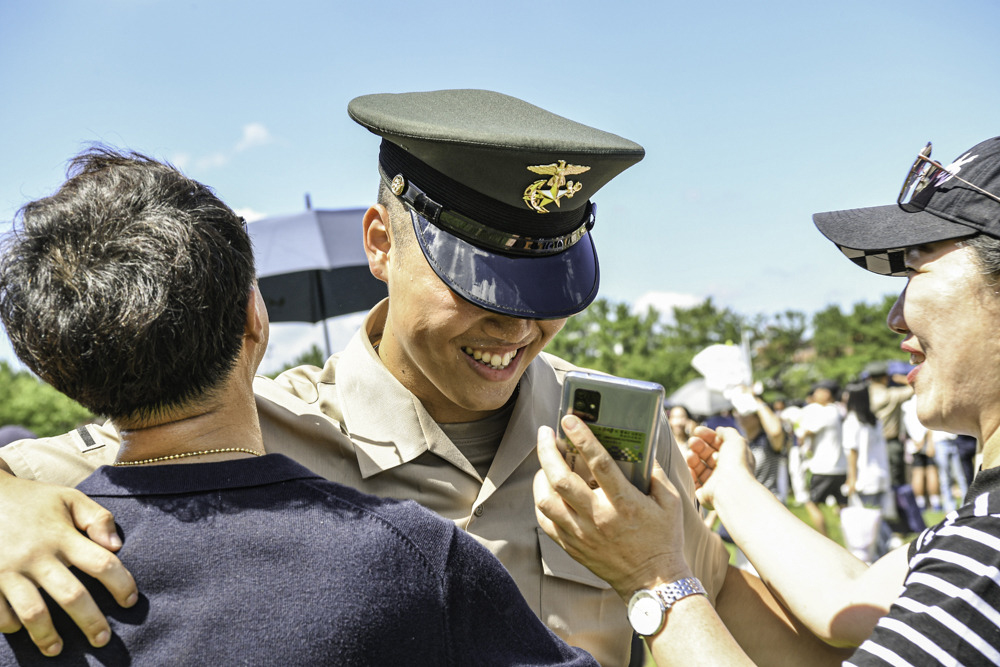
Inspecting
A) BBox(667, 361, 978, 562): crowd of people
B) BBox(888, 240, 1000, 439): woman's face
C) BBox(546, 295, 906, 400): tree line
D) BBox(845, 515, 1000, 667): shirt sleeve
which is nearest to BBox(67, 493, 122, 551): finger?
BBox(845, 515, 1000, 667): shirt sleeve

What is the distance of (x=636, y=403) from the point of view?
1.75 metres

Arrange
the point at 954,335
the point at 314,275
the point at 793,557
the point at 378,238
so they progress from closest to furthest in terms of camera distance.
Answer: the point at 954,335 → the point at 378,238 → the point at 793,557 → the point at 314,275

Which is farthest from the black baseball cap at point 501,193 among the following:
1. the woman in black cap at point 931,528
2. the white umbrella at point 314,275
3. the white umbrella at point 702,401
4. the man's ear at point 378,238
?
the white umbrella at point 702,401

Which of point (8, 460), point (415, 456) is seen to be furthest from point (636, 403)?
point (8, 460)

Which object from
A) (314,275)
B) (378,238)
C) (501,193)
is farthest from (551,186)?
(314,275)

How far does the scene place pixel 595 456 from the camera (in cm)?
176

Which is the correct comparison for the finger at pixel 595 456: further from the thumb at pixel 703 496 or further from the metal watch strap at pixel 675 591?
the thumb at pixel 703 496

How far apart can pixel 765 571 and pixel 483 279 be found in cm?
130

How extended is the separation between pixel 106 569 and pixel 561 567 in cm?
131

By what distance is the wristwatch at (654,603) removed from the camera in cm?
186

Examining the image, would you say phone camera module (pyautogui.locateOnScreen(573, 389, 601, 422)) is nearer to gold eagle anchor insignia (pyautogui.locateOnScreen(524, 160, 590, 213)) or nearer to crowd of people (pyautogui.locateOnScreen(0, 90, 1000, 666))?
crowd of people (pyautogui.locateOnScreen(0, 90, 1000, 666))

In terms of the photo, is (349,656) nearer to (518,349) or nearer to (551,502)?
(551,502)

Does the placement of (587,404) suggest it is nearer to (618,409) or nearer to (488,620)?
(618,409)

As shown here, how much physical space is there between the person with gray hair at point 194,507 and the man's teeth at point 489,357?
862mm
